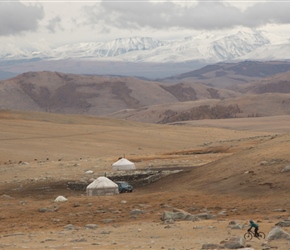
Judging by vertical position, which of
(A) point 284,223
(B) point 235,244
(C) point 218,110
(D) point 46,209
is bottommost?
(C) point 218,110

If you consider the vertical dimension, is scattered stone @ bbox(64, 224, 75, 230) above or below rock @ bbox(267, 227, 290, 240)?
below

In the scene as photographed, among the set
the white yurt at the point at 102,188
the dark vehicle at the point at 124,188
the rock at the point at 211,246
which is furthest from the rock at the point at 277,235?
the dark vehicle at the point at 124,188

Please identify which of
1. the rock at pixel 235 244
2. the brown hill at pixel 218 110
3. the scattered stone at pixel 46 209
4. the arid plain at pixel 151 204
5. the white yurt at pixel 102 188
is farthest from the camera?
the brown hill at pixel 218 110

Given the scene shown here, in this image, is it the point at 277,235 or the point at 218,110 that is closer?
the point at 277,235

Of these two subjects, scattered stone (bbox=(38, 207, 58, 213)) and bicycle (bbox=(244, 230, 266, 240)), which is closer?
bicycle (bbox=(244, 230, 266, 240))

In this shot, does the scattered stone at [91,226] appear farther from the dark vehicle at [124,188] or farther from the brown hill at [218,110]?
the brown hill at [218,110]

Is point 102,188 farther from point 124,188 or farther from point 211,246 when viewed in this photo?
point 211,246

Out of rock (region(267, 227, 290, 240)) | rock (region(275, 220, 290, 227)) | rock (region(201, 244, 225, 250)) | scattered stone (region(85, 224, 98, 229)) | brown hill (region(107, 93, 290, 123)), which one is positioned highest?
rock (region(267, 227, 290, 240))

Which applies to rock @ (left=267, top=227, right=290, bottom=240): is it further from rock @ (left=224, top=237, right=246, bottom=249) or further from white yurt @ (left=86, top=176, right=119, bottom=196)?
white yurt @ (left=86, top=176, right=119, bottom=196)

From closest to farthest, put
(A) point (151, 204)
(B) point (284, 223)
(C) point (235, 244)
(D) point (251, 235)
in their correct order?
(C) point (235, 244) → (D) point (251, 235) → (B) point (284, 223) → (A) point (151, 204)

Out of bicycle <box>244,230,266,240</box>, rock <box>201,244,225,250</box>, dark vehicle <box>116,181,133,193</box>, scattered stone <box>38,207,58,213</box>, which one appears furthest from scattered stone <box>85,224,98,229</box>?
dark vehicle <box>116,181,133,193</box>

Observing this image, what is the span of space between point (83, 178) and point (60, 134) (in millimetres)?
43961

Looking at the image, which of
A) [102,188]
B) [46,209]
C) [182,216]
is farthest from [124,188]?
[182,216]

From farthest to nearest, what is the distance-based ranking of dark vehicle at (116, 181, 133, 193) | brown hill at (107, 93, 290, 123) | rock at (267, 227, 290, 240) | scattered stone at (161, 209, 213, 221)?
brown hill at (107, 93, 290, 123), dark vehicle at (116, 181, 133, 193), scattered stone at (161, 209, 213, 221), rock at (267, 227, 290, 240)
